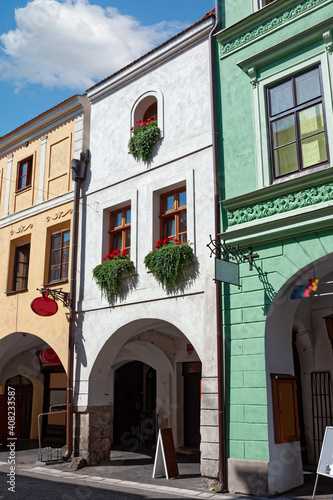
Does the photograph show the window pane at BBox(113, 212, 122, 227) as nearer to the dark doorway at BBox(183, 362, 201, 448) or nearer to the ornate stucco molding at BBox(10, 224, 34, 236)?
the ornate stucco molding at BBox(10, 224, 34, 236)

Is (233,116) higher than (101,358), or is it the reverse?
(233,116)

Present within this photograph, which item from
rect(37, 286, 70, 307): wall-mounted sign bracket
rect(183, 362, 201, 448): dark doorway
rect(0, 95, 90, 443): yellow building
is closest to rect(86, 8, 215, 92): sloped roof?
rect(0, 95, 90, 443): yellow building

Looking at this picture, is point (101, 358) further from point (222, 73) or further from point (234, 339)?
point (222, 73)

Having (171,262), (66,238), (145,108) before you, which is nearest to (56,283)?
(66,238)

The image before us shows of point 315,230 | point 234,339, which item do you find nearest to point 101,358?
point 234,339

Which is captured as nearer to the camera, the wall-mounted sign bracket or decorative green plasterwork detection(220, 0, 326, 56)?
decorative green plasterwork detection(220, 0, 326, 56)

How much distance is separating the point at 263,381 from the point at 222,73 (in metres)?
6.14

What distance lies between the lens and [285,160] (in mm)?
8969

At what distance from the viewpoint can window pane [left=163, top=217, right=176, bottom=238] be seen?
36.3ft

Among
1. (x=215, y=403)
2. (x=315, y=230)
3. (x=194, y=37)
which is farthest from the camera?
(x=194, y=37)

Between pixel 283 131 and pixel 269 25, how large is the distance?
224 cm

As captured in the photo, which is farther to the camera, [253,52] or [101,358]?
[101,358]

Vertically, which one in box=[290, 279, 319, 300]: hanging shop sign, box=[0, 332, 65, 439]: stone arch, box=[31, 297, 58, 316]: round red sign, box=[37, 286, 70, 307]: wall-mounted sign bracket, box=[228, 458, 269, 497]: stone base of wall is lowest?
box=[228, 458, 269, 497]: stone base of wall

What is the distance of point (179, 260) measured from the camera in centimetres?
991
